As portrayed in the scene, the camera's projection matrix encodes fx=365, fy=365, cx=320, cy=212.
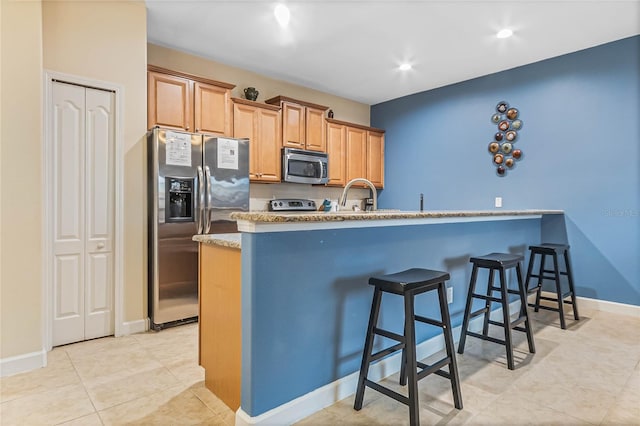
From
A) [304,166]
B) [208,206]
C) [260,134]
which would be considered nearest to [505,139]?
[304,166]

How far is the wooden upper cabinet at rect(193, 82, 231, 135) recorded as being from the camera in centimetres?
373

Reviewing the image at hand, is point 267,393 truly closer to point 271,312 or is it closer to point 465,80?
point 271,312

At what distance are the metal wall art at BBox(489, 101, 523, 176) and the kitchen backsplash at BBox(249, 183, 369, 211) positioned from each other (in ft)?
6.76

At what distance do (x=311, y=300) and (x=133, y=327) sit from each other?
1997mm

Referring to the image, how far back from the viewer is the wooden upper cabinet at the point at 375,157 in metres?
5.58

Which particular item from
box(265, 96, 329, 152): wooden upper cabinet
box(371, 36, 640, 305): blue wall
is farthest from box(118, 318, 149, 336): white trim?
box(371, 36, 640, 305): blue wall

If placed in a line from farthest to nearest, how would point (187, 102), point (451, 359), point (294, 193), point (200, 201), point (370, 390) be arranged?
1. point (294, 193)
2. point (187, 102)
3. point (200, 201)
4. point (370, 390)
5. point (451, 359)

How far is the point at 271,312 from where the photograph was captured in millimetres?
1634

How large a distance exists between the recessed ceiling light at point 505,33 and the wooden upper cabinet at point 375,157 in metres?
2.36

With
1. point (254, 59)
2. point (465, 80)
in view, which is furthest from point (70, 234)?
point (465, 80)

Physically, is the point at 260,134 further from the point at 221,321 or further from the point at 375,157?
the point at 221,321

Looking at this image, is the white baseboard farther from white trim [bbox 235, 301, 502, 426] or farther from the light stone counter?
the light stone counter

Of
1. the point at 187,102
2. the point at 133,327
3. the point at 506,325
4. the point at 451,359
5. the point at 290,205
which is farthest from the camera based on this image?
the point at 290,205

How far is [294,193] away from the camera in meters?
5.04
